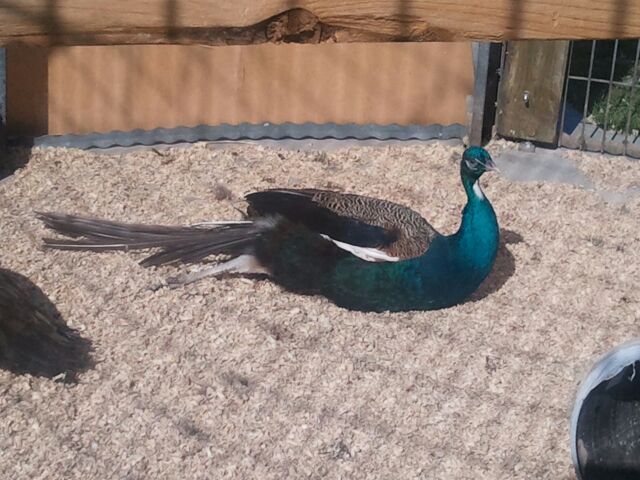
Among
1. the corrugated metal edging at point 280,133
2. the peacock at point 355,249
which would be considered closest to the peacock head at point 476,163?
the peacock at point 355,249

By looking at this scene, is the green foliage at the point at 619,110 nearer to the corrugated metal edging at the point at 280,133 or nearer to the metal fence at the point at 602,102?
the metal fence at the point at 602,102

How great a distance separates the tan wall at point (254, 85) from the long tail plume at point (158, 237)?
1.05 meters

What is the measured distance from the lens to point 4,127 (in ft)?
16.5

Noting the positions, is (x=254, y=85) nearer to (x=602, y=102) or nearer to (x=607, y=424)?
(x=602, y=102)

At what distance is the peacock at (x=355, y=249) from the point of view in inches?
150

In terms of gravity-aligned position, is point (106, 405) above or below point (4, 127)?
below

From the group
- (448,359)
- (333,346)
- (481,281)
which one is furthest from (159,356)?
(481,281)

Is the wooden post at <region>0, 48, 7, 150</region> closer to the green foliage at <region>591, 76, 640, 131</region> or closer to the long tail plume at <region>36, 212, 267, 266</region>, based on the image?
the long tail plume at <region>36, 212, 267, 266</region>

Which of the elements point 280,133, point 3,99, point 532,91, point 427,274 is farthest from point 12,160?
point 532,91

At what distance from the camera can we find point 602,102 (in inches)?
232

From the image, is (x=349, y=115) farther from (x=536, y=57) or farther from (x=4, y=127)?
(x=4, y=127)

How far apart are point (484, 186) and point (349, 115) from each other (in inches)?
34.7

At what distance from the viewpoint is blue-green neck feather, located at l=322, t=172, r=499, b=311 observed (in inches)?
150

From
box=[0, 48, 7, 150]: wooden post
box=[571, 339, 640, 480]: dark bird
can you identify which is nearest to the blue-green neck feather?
box=[571, 339, 640, 480]: dark bird
